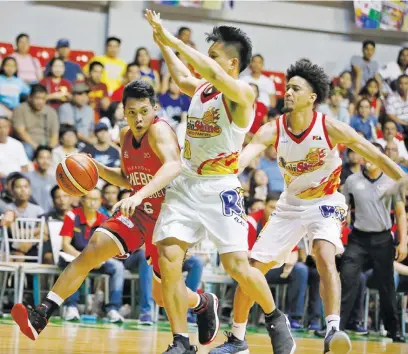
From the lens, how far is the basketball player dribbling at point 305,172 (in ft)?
22.8

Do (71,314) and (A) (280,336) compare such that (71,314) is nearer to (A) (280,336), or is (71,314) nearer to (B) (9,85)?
(B) (9,85)

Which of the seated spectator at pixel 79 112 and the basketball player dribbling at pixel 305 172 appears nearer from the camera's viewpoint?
the basketball player dribbling at pixel 305 172

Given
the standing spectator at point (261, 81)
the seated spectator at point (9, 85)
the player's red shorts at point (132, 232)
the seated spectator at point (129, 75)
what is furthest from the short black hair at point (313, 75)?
the standing spectator at point (261, 81)

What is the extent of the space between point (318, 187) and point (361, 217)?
332 centimetres

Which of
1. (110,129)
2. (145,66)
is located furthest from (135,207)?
(145,66)

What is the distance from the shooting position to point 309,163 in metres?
7.14

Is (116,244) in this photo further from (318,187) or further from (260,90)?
(260,90)

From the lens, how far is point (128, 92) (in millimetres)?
6367

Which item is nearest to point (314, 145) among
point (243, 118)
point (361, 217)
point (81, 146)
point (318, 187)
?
point (318, 187)

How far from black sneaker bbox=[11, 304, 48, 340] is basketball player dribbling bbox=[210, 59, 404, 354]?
144 cm

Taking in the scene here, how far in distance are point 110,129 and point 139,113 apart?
6.55 meters

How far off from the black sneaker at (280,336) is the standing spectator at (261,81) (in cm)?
845

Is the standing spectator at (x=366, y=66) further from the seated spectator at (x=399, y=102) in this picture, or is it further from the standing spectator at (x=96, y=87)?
the standing spectator at (x=96, y=87)

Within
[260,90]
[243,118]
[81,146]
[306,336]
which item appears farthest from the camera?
[260,90]
